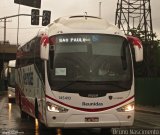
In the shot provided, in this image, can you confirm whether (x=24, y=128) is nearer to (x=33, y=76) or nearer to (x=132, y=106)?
(x=33, y=76)

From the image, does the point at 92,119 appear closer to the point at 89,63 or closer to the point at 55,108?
the point at 55,108

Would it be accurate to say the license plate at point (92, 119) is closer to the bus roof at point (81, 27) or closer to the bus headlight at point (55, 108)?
the bus headlight at point (55, 108)

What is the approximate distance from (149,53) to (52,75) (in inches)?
1474

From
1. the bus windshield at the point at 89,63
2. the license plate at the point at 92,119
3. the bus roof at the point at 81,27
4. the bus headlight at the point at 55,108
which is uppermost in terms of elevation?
the bus roof at the point at 81,27

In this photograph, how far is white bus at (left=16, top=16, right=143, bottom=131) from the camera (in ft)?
50.0

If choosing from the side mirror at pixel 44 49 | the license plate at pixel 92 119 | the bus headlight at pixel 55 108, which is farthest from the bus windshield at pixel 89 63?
the license plate at pixel 92 119

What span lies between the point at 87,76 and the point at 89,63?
379 mm

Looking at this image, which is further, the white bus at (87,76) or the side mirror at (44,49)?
the white bus at (87,76)

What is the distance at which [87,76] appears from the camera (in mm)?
15352

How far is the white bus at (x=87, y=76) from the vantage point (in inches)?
599

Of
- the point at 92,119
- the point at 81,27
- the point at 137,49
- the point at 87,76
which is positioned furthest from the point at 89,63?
the point at 92,119

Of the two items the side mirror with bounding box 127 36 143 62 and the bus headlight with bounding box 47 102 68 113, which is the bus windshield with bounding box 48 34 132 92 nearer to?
the side mirror with bounding box 127 36 143 62

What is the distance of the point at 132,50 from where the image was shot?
52.6ft

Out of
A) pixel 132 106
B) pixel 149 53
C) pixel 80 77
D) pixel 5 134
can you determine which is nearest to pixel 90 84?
pixel 80 77
